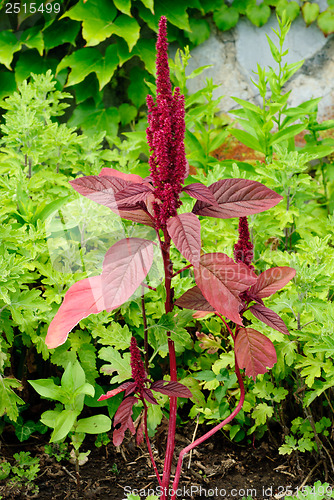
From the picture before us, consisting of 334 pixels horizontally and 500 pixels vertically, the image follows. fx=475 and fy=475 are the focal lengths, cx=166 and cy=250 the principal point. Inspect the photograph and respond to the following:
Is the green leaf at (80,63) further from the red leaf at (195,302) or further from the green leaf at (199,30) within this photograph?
the red leaf at (195,302)

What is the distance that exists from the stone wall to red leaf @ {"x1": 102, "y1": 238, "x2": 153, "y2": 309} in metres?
2.78

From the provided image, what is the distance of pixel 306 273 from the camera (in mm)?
1454

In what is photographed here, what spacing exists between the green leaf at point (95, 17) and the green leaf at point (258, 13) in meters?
1.00

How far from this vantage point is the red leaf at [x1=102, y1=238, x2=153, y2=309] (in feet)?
3.27

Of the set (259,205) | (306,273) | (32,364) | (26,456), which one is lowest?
(26,456)

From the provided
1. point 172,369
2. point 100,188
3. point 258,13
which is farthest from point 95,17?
point 172,369

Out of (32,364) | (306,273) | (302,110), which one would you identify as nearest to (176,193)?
(306,273)

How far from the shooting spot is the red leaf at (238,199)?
3.70ft

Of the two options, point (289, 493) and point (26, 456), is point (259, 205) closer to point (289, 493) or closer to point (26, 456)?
point (289, 493)

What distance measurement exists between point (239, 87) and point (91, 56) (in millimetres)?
1148

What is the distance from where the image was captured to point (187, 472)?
65.5 inches

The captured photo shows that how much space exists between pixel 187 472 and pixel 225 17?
3.19 metres

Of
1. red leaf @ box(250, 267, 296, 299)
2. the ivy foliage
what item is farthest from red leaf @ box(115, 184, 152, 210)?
the ivy foliage

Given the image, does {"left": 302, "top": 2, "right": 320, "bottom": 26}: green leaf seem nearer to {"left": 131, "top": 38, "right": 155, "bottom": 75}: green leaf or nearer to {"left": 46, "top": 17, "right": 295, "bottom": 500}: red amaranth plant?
{"left": 131, "top": 38, "right": 155, "bottom": 75}: green leaf
